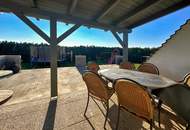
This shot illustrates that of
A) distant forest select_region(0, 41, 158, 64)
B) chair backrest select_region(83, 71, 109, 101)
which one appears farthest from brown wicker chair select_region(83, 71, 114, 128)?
distant forest select_region(0, 41, 158, 64)

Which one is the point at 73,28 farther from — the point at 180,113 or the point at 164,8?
the point at 180,113

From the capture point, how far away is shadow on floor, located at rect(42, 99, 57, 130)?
6.14ft

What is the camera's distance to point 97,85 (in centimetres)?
196

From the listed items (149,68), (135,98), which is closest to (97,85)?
(135,98)

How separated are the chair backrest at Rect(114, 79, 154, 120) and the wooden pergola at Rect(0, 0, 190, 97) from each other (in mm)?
1911

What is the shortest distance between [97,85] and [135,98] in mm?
653

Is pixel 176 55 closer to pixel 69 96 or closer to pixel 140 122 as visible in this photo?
pixel 140 122

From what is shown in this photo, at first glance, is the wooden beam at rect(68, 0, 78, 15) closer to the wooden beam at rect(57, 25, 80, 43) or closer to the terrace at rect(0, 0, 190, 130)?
the terrace at rect(0, 0, 190, 130)

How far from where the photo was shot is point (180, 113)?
1.60 metres

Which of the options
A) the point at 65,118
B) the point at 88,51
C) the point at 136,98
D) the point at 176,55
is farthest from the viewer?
the point at 88,51

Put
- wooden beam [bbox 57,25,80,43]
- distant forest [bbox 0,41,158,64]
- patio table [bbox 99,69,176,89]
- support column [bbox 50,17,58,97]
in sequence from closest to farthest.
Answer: patio table [bbox 99,69,176,89] → support column [bbox 50,17,58,97] → wooden beam [bbox 57,25,80,43] → distant forest [bbox 0,41,158,64]

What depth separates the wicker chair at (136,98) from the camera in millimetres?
1354

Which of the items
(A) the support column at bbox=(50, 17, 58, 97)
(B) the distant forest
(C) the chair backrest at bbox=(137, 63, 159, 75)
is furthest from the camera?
(B) the distant forest

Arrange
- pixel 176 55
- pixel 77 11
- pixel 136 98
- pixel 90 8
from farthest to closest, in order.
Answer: pixel 176 55
pixel 77 11
pixel 90 8
pixel 136 98
